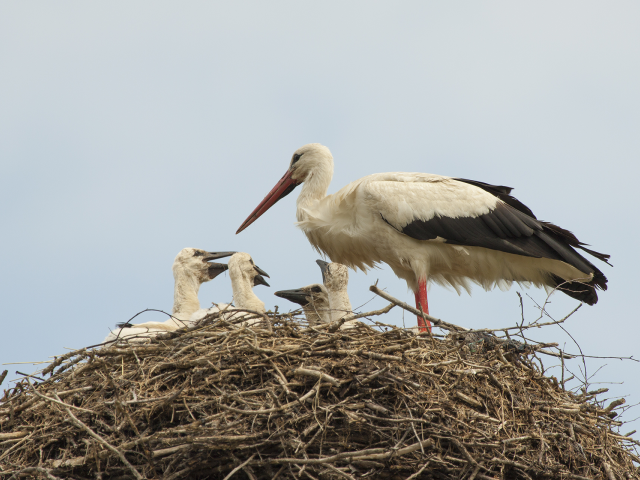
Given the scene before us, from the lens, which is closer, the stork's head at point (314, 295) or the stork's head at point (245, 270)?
the stork's head at point (314, 295)

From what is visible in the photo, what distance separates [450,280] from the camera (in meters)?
6.23

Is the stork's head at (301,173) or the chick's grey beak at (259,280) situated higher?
the stork's head at (301,173)

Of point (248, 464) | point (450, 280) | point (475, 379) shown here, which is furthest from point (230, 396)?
point (450, 280)

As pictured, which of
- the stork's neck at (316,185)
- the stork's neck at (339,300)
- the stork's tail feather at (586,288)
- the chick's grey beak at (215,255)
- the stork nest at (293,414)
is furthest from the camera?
the chick's grey beak at (215,255)

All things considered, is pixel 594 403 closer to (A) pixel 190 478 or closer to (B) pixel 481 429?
(B) pixel 481 429

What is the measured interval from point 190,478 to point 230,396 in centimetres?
42

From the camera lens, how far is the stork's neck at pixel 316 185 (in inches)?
247

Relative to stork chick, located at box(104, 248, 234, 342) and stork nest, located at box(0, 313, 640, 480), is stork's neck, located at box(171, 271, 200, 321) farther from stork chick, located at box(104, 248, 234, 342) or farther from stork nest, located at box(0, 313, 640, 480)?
stork nest, located at box(0, 313, 640, 480)

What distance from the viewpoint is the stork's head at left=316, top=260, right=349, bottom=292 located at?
6223 millimetres

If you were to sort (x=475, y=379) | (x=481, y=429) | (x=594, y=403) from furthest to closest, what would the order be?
(x=594, y=403), (x=475, y=379), (x=481, y=429)

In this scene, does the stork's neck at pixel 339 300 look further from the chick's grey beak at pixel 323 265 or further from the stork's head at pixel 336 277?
the chick's grey beak at pixel 323 265

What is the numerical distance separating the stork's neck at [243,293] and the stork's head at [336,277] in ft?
1.85

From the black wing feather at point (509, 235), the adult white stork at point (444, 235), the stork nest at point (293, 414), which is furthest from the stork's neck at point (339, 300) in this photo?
the stork nest at point (293, 414)

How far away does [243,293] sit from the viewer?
6426 millimetres
